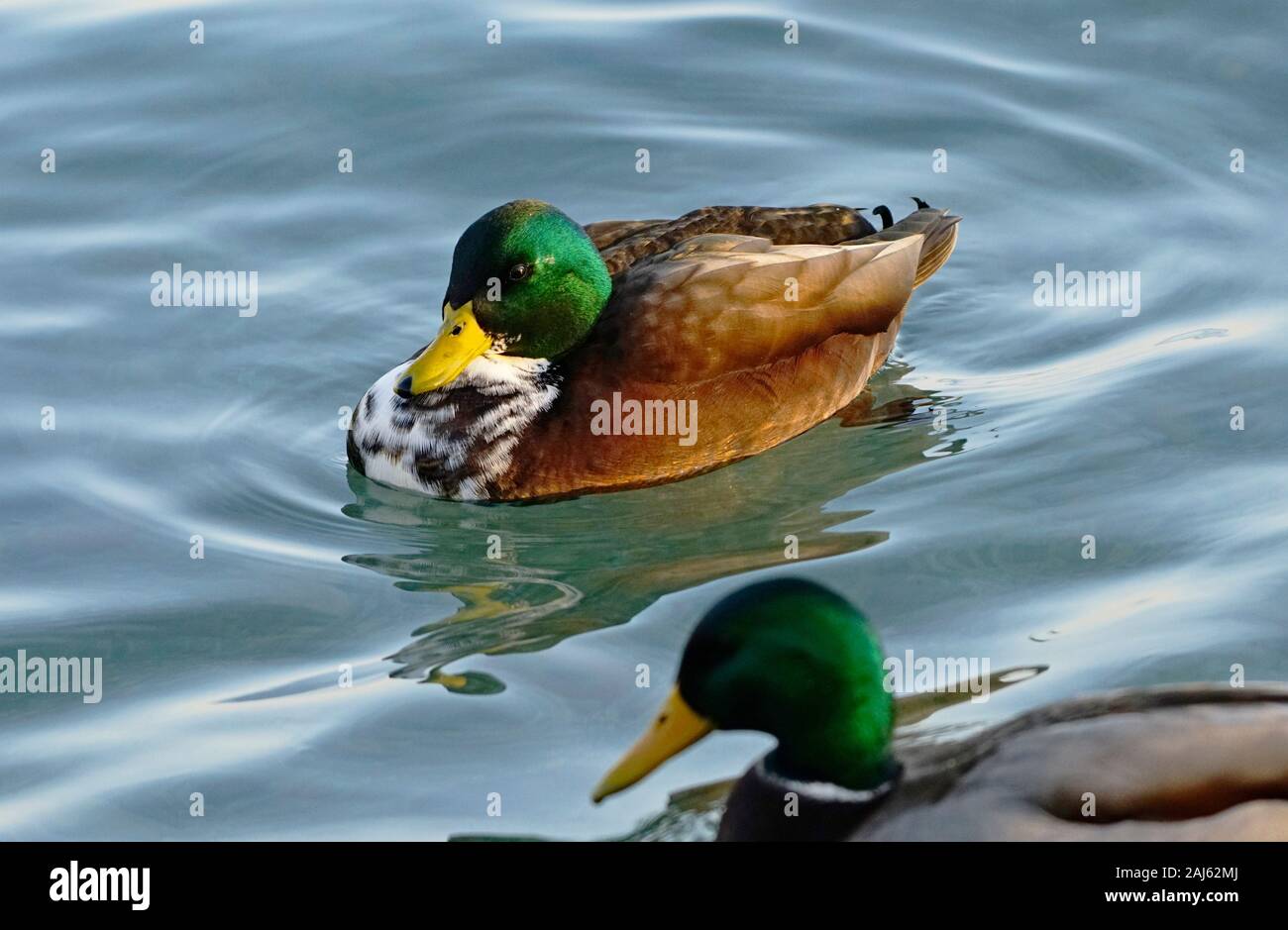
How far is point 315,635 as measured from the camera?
7078 millimetres

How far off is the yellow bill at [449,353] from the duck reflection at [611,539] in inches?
19.3

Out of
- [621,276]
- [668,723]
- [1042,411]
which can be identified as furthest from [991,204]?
[668,723]

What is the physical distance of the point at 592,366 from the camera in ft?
25.7

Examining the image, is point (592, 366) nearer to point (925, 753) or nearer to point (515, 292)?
point (515, 292)

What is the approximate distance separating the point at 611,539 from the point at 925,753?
256 cm

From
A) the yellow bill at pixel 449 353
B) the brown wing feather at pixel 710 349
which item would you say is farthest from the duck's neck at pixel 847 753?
the yellow bill at pixel 449 353

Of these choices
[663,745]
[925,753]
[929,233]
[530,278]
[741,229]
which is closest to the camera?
[663,745]

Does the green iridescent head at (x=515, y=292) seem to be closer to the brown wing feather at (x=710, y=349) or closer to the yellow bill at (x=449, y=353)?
the yellow bill at (x=449, y=353)

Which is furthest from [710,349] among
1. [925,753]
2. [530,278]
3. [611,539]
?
[925,753]

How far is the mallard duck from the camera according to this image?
25.4ft

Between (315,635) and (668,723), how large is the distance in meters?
2.31

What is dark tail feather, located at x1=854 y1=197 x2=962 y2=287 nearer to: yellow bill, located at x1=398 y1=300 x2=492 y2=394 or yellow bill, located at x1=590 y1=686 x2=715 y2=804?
yellow bill, located at x1=398 y1=300 x2=492 y2=394

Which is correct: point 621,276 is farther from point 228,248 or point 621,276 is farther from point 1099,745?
point 1099,745

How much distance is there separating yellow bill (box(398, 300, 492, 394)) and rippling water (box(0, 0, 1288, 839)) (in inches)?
19.8
